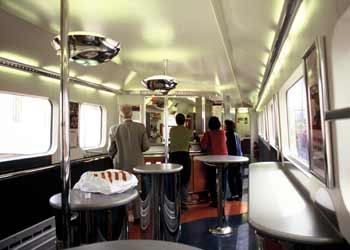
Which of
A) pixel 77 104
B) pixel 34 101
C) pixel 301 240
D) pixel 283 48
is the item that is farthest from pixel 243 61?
pixel 301 240

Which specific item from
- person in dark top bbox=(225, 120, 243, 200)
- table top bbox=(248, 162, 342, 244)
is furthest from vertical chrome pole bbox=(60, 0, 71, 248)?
person in dark top bbox=(225, 120, 243, 200)

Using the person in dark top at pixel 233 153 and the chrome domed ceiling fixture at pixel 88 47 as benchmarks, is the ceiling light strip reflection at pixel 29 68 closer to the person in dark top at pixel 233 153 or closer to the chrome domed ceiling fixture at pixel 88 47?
the chrome domed ceiling fixture at pixel 88 47

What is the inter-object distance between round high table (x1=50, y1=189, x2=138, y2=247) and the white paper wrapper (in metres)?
0.03

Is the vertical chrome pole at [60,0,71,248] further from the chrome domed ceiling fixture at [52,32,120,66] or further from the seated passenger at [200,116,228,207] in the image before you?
the seated passenger at [200,116,228,207]

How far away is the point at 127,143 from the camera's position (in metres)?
4.03

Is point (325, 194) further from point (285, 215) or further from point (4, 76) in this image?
point (4, 76)

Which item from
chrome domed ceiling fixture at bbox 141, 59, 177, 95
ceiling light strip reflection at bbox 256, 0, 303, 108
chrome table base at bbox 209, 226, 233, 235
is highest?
ceiling light strip reflection at bbox 256, 0, 303, 108

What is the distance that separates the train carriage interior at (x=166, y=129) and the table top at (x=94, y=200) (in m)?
0.01

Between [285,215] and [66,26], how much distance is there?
1.49 metres

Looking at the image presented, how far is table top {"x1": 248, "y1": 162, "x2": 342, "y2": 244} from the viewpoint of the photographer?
1.24 m

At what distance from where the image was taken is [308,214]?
5.29 feet

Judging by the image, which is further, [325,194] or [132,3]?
[132,3]

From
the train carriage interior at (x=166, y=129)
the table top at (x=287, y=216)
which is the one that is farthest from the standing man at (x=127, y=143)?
the table top at (x=287, y=216)

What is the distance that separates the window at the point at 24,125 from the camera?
2.89m
